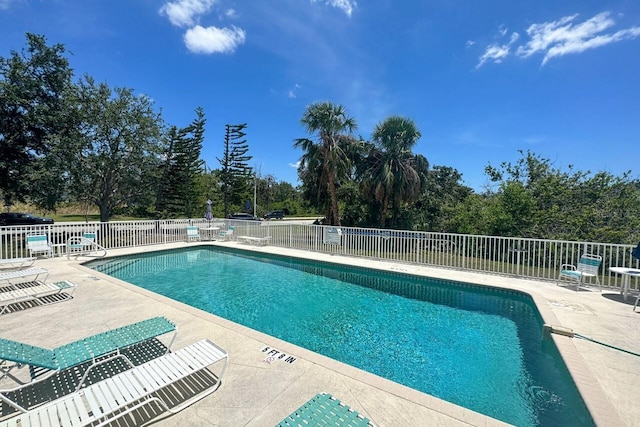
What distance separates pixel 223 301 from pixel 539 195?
13.2m

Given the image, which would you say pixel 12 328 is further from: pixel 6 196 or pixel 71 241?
pixel 6 196

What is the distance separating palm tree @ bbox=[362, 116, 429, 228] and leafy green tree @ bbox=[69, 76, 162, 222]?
41.9ft

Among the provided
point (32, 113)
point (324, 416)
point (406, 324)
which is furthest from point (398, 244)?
point (32, 113)

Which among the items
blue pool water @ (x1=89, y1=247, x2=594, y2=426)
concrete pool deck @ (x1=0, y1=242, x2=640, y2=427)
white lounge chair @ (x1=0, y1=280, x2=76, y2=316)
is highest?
white lounge chair @ (x1=0, y1=280, x2=76, y2=316)

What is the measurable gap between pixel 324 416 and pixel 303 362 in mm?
1231

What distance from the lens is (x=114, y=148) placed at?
15906 mm

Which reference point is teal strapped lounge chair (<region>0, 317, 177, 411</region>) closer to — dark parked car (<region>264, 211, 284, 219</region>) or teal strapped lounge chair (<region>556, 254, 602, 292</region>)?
teal strapped lounge chair (<region>556, 254, 602, 292</region>)

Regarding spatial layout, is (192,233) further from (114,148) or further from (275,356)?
(275,356)

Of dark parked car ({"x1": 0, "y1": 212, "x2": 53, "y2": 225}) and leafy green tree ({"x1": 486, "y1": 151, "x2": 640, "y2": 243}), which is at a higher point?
leafy green tree ({"x1": 486, "y1": 151, "x2": 640, "y2": 243})

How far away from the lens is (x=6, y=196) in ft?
50.3

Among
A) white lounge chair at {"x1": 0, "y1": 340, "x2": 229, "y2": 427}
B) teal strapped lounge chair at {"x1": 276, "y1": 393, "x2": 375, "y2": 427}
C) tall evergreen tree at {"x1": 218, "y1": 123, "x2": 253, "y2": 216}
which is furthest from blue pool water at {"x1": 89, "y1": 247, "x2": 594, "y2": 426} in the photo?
tall evergreen tree at {"x1": 218, "y1": 123, "x2": 253, "y2": 216}

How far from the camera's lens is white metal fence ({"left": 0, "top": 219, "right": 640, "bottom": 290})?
7352 mm

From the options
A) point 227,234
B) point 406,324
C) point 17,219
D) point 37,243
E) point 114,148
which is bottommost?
point 406,324

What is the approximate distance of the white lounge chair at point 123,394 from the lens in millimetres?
1772
